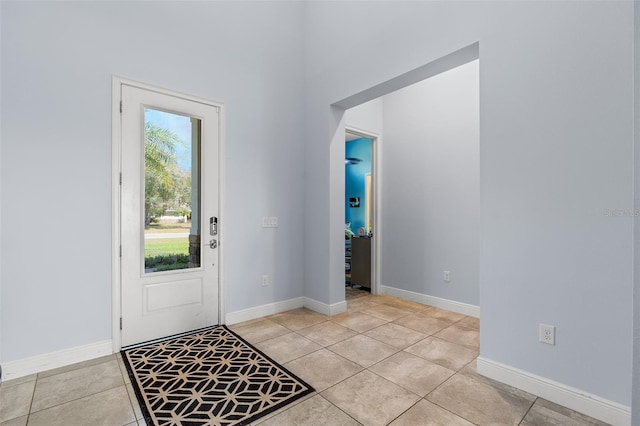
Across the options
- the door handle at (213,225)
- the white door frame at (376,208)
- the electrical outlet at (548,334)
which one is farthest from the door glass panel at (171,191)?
the electrical outlet at (548,334)

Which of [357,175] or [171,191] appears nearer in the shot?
[171,191]

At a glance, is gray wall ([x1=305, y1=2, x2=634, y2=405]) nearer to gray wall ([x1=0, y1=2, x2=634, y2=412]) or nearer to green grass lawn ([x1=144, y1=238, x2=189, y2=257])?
gray wall ([x1=0, y1=2, x2=634, y2=412])

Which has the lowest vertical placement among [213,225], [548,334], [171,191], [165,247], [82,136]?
[548,334]

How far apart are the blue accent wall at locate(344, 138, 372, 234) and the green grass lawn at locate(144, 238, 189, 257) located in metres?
4.58

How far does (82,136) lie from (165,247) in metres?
1.15

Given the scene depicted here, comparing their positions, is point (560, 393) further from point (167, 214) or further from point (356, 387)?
point (167, 214)

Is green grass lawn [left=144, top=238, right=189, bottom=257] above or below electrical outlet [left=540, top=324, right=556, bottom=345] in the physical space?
above

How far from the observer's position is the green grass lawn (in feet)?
9.65

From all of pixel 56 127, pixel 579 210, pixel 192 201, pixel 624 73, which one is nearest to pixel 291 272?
pixel 192 201

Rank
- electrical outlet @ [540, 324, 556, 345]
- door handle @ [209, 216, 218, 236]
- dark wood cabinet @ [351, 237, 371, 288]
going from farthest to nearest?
1. dark wood cabinet @ [351, 237, 371, 288]
2. door handle @ [209, 216, 218, 236]
3. electrical outlet @ [540, 324, 556, 345]

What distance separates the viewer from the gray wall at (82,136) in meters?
2.32

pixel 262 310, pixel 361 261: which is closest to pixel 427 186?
pixel 361 261

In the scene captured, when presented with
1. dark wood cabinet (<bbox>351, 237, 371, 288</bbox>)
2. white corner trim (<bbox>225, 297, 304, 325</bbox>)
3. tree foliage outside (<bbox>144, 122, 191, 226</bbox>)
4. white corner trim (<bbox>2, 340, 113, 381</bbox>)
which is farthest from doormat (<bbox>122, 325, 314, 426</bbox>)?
dark wood cabinet (<bbox>351, 237, 371, 288</bbox>)

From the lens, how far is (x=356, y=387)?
85.7 inches
